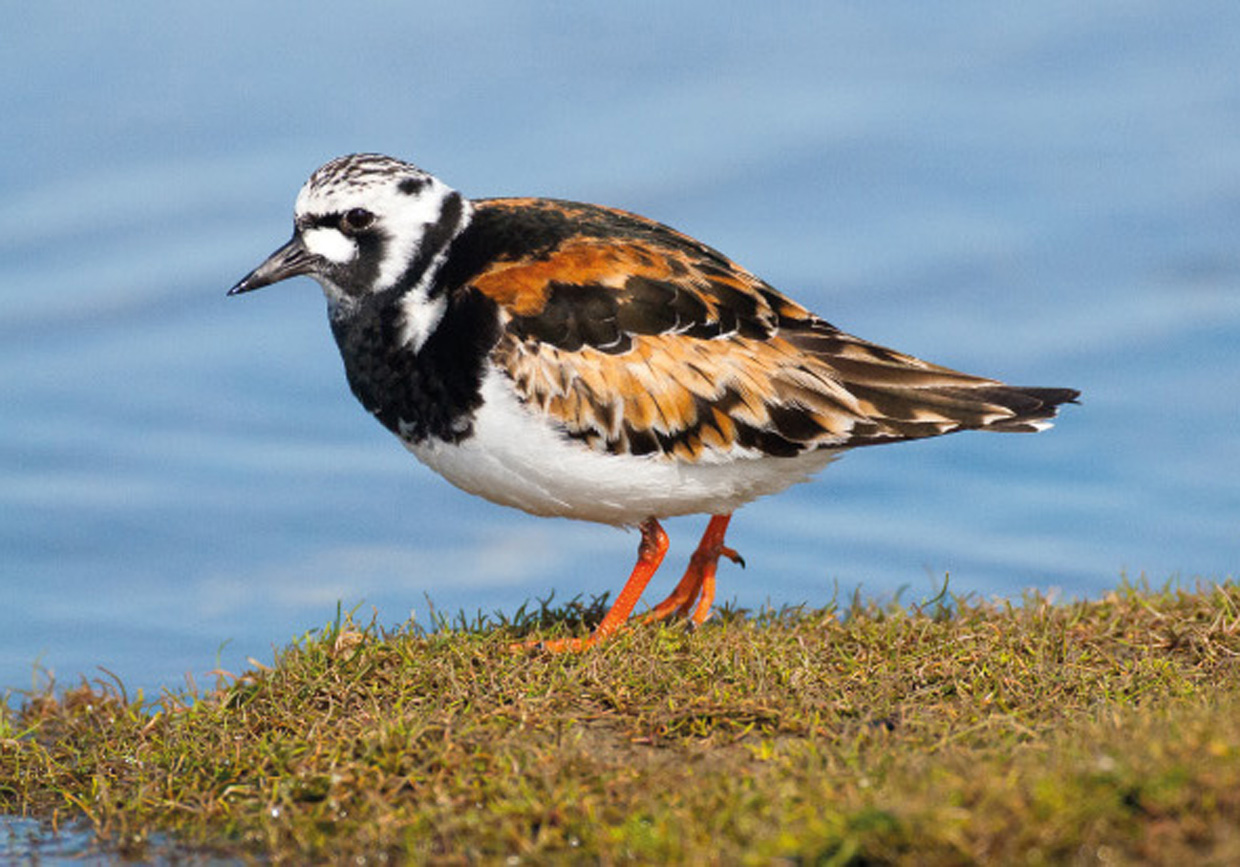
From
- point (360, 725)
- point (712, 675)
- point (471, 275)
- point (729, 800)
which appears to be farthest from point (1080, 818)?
point (471, 275)

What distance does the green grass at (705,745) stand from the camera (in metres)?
4.61

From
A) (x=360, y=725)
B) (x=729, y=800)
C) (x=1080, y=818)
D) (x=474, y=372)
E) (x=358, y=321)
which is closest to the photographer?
(x=1080, y=818)

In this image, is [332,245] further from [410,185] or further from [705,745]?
[705,745]

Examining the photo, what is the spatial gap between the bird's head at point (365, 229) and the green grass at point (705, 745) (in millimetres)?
1793

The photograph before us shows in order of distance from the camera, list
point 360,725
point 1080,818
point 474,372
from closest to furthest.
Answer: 1. point 1080,818
2. point 360,725
3. point 474,372

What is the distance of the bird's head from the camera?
7934 mm

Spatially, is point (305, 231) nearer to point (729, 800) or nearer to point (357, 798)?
point (357, 798)

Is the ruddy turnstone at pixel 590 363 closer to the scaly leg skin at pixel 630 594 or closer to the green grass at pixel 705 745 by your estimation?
the scaly leg skin at pixel 630 594

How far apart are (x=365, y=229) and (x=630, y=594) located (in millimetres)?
2303

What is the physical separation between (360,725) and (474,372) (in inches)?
71.2

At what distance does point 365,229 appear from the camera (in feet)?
26.2

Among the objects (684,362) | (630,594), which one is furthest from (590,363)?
(630,594)

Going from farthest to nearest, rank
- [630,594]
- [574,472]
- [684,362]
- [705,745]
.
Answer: [630,594], [684,362], [574,472], [705,745]

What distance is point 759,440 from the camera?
7.66 m
